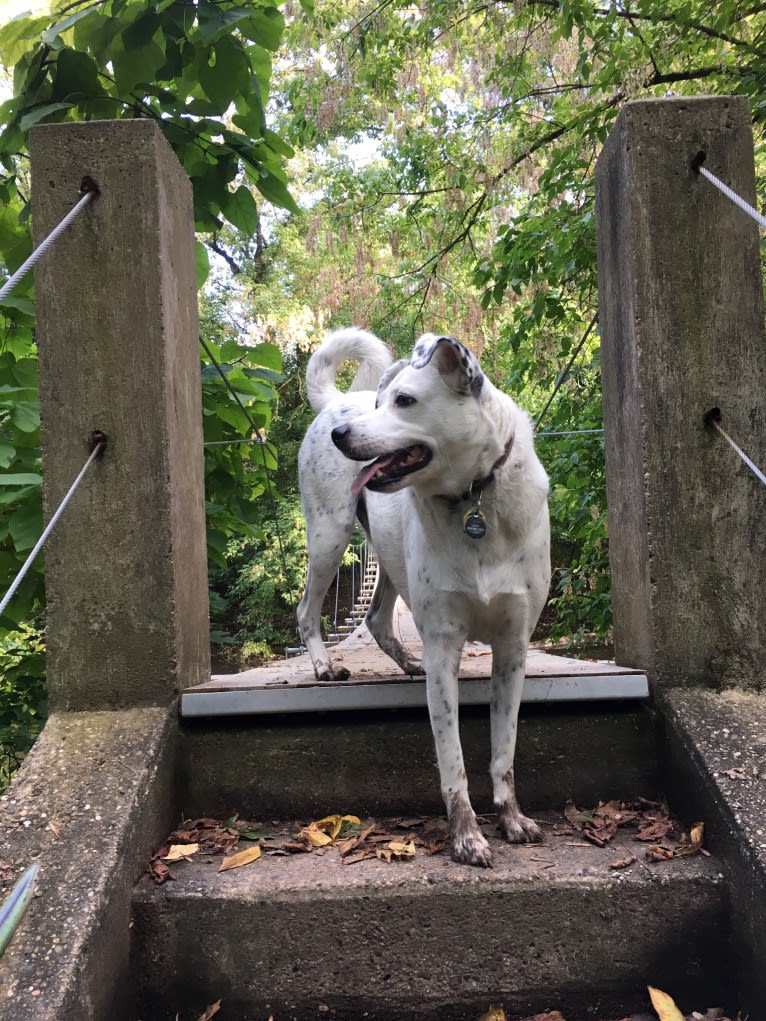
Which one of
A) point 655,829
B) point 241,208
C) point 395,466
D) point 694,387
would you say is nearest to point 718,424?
point 694,387

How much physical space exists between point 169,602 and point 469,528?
98 cm

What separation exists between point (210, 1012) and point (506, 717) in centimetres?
107

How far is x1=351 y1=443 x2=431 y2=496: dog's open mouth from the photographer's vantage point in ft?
7.12

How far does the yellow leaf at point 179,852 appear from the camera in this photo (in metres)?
2.28

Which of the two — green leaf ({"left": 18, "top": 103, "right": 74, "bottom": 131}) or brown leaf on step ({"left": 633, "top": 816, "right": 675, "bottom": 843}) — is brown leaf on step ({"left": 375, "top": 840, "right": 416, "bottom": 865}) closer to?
brown leaf on step ({"left": 633, "top": 816, "right": 675, "bottom": 843})

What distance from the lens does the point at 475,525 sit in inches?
88.8

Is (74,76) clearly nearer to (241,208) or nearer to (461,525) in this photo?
(241,208)

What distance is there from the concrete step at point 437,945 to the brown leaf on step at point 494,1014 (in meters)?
0.02

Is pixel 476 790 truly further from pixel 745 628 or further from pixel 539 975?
pixel 745 628

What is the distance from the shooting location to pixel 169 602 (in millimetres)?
2568

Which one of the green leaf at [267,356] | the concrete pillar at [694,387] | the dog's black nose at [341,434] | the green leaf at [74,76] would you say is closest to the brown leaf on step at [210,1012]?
the dog's black nose at [341,434]

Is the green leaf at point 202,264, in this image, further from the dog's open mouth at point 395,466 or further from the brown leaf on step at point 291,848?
the brown leaf on step at point 291,848

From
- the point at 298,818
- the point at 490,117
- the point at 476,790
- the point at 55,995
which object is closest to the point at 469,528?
the point at 476,790

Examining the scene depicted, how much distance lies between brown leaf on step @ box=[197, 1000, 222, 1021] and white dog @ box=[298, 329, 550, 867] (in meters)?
0.68
